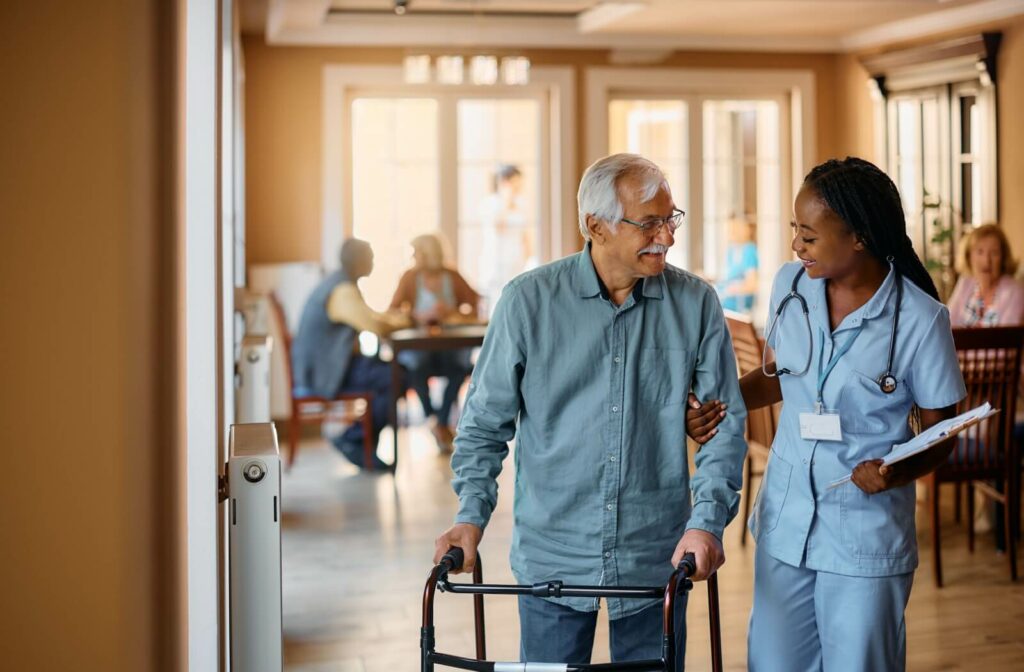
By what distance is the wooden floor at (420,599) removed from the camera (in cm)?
377

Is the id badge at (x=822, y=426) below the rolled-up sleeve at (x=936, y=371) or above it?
below

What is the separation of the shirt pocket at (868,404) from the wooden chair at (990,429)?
7.07ft

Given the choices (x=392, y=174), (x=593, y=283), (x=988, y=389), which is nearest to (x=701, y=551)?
(x=593, y=283)

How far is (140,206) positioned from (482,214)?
7.11 m

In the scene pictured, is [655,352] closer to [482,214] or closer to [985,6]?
[985,6]

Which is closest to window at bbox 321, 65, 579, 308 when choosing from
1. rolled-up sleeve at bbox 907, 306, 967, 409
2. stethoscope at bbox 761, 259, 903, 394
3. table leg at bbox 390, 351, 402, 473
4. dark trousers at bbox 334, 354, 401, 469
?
dark trousers at bbox 334, 354, 401, 469

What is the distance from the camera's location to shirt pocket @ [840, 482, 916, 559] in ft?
7.38

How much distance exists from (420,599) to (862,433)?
253 centimetres

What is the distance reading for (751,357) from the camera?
452cm

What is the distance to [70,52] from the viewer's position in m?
1.35

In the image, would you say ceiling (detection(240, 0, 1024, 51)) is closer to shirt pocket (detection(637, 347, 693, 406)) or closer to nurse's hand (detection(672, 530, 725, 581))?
shirt pocket (detection(637, 347, 693, 406))

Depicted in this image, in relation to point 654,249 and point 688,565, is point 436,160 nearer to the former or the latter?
point 654,249

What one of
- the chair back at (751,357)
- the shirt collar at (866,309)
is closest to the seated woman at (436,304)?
the chair back at (751,357)

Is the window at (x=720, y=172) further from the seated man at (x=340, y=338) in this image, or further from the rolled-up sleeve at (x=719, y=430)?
the rolled-up sleeve at (x=719, y=430)
